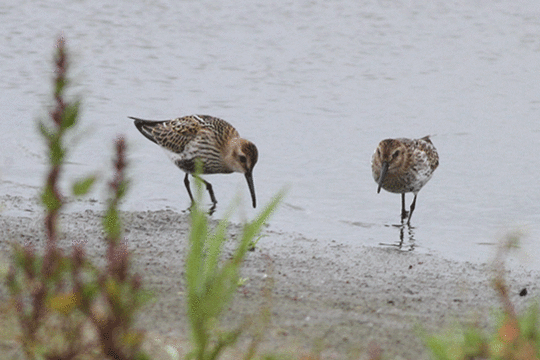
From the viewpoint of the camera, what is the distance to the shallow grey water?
9938 millimetres

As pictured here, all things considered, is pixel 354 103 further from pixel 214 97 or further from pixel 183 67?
pixel 183 67

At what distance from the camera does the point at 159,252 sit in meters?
6.84

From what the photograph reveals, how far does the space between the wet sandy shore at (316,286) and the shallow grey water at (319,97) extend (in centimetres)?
85

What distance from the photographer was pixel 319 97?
15039 millimetres

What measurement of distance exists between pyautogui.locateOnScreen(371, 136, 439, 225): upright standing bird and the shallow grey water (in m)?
0.38

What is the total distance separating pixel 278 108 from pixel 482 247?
620 centimetres

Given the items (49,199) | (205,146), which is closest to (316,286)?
(205,146)

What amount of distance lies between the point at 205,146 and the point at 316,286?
3.84 meters

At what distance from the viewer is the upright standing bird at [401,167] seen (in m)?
9.65

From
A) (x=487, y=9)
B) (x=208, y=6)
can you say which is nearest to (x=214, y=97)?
(x=208, y=6)

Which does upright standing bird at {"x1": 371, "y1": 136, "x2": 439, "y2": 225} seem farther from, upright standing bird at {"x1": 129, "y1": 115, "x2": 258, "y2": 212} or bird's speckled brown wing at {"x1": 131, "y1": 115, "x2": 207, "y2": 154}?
bird's speckled brown wing at {"x1": 131, "y1": 115, "x2": 207, "y2": 154}

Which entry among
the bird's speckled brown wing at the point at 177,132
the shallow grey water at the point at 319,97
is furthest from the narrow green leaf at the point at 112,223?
the bird's speckled brown wing at the point at 177,132

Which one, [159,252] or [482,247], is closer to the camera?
[159,252]

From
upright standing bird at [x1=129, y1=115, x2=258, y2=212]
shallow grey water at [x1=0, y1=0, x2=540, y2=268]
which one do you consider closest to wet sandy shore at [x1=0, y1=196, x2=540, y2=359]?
shallow grey water at [x1=0, y1=0, x2=540, y2=268]
